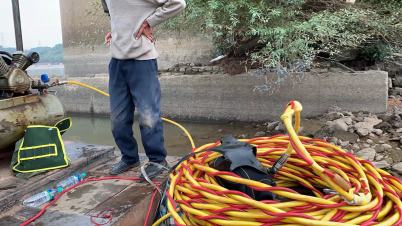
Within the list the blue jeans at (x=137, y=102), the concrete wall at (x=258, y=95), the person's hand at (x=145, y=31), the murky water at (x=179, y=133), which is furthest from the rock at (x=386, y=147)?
the person's hand at (x=145, y=31)

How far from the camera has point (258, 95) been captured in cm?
610

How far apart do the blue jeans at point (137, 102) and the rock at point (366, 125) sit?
115 inches

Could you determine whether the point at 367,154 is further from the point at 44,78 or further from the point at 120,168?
the point at 44,78

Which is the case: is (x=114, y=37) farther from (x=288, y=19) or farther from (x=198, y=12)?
(x=288, y=19)

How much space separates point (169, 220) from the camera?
1.73m

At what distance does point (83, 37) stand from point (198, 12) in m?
5.84

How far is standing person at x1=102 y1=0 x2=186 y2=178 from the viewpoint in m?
2.30

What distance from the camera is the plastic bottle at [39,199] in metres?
2.11

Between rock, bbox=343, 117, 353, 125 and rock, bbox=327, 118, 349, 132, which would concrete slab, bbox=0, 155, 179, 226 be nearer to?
rock, bbox=327, 118, 349, 132

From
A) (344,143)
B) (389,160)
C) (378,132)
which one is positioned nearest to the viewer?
(389,160)

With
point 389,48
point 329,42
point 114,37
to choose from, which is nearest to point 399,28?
point 389,48

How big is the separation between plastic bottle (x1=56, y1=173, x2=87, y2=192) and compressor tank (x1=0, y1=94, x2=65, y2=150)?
45 centimetres

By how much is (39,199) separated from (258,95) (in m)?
4.49

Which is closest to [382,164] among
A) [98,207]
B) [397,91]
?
[98,207]
